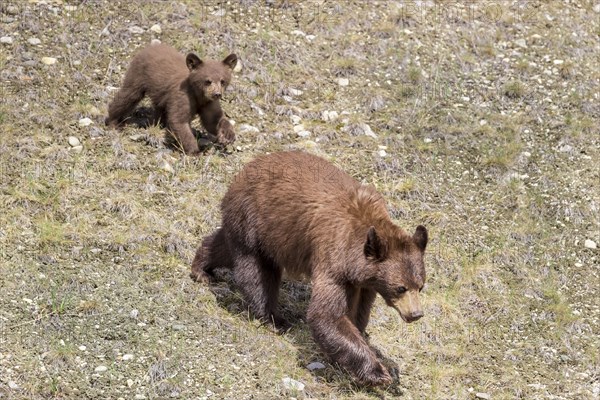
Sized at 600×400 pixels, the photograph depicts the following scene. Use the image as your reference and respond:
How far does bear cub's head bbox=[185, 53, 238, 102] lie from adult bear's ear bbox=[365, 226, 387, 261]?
3.58 m

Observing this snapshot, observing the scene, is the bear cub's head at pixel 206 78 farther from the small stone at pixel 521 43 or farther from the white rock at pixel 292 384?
the small stone at pixel 521 43

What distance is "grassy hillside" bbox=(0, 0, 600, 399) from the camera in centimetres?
841

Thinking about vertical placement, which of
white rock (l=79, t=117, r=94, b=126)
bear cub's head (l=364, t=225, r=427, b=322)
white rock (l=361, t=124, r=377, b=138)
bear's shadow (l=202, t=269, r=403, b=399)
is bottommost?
white rock (l=79, t=117, r=94, b=126)

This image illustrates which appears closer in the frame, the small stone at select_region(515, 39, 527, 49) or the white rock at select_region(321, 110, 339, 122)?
the white rock at select_region(321, 110, 339, 122)

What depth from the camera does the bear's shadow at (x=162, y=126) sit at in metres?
11.2

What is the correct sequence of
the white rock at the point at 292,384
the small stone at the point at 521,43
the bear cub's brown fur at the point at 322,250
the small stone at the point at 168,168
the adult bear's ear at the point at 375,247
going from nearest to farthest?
the adult bear's ear at the point at 375,247 < the bear cub's brown fur at the point at 322,250 < the white rock at the point at 292,384 < the small stone at the point at 168,168 < the small stone at the point at 521,43

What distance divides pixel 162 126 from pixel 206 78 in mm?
858

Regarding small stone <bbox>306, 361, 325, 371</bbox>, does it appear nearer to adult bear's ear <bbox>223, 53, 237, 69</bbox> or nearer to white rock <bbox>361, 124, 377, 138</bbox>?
white rock <bbox>361, 124, 377, 138</bbox>

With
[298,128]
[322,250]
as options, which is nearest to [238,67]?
[298,128]

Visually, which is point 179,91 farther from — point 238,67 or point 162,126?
point 238,67

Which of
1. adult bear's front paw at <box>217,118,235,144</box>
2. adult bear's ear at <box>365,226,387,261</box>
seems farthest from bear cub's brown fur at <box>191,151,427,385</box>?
adult bear's front paw at <box>217,118,235,144</box>

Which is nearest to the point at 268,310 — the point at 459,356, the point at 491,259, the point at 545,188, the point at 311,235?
the point at 311,235

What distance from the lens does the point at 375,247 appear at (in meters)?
7.99

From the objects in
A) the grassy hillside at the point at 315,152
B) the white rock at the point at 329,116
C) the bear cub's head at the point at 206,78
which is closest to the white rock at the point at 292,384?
the grassy hillside at the point at 315,152
